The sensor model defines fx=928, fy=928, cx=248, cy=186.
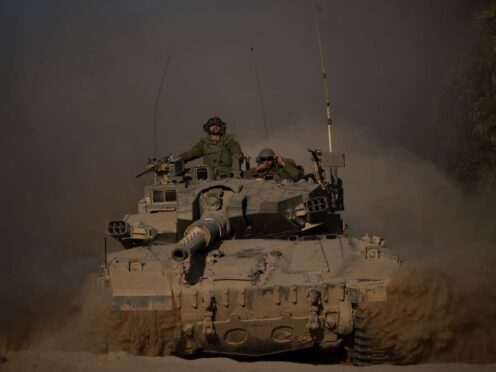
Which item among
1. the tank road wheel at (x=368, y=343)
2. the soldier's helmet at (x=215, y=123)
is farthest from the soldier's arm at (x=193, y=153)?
the tank road wheel at (x=368, y=343)

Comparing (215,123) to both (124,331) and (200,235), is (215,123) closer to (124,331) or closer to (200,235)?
(200,235)

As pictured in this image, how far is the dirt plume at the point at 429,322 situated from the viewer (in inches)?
501

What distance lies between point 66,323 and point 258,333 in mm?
3448

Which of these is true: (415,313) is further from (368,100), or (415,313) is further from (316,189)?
(368,100)

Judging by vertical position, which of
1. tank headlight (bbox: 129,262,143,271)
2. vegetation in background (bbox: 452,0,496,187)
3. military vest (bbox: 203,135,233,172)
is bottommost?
tank headlight (bbox: 129,262,143,271)

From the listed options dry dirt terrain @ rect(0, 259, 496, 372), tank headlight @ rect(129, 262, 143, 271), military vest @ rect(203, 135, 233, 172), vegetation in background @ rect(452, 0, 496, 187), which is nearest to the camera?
dry dirt terrain @ rect(0, 259, 496, 372)

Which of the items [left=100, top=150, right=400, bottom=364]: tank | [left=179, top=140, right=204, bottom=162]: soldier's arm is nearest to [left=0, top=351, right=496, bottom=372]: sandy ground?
[left=100, top=150, right=400, bottom=364]: tank

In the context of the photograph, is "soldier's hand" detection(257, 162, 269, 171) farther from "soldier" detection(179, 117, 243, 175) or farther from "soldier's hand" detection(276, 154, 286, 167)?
"soldier" detection(179, 117, 243, 175)

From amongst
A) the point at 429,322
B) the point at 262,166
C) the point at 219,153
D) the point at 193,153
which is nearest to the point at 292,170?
the point at 262,166

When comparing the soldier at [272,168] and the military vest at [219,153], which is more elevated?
the military vest at [219,153]

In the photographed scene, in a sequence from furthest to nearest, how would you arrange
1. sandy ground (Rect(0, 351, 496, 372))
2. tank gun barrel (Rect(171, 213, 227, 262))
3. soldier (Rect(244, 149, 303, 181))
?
soldier (Rect(244, 149, 303, 181)), tank gun barrel (Rect(171, 213, 227, 262)), sandy ground (Rect(0, 351, 496, 372))

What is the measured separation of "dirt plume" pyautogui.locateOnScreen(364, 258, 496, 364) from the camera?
41.8 feet

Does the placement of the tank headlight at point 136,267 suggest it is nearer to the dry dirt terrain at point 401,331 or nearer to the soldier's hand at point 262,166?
the dry dirt terrain at point 401,331

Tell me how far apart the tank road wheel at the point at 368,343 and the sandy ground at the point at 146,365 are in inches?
29.9
